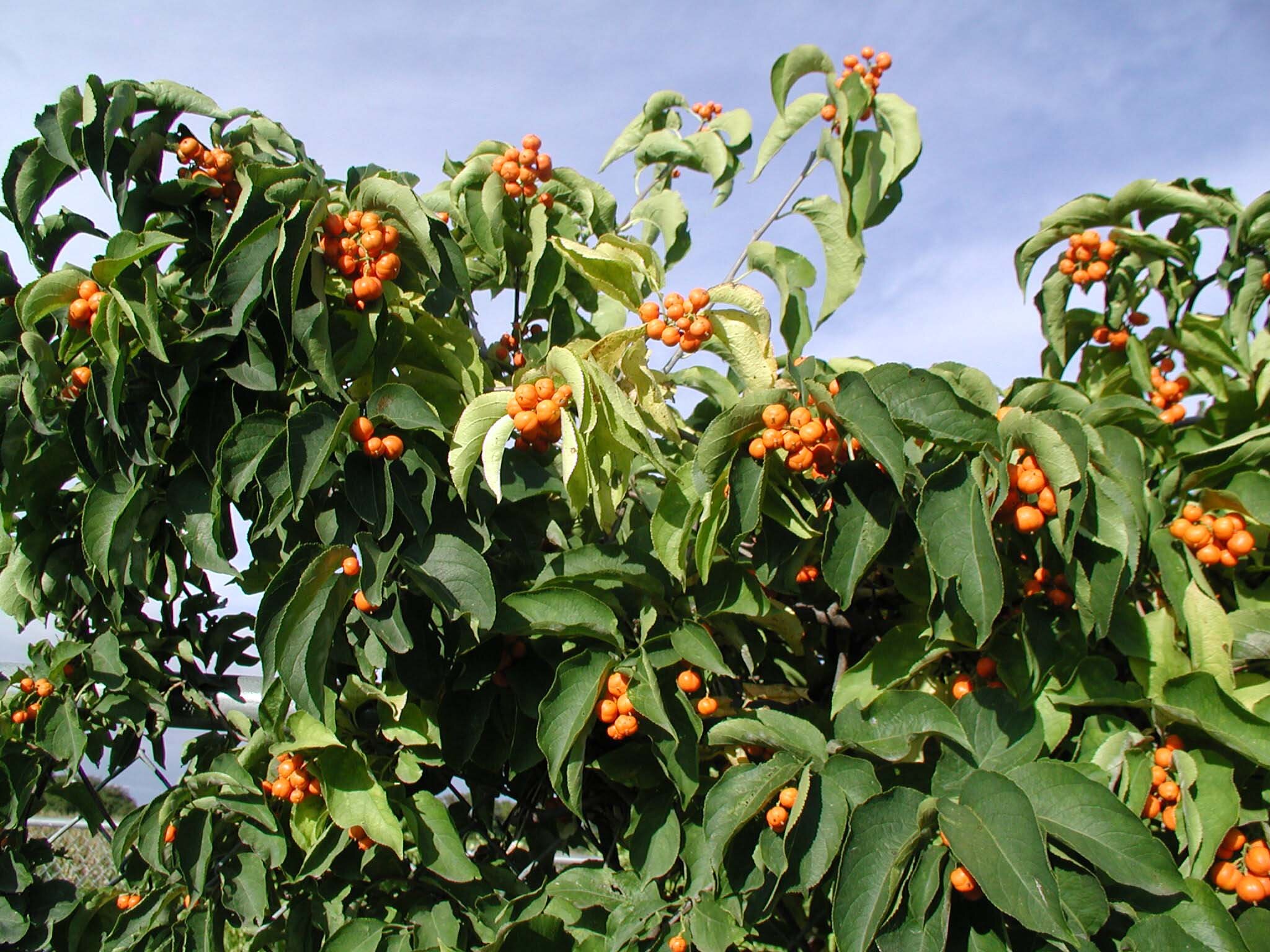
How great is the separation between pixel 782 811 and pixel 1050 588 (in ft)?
2.20

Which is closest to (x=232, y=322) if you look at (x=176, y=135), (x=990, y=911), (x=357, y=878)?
(x=176, y=135)

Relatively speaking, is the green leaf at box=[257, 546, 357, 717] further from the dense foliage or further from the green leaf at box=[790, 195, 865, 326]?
the green leaf at box=[790, 195, 865, 326]

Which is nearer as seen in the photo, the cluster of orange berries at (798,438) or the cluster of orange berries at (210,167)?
the cluster of orange berries at (798,438)

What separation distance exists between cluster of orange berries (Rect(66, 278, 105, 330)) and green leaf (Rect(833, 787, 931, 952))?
5.57 feet

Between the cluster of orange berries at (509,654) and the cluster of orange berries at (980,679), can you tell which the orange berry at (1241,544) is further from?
the cluster of orange berries at (509,654)

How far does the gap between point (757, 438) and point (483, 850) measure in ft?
4.91

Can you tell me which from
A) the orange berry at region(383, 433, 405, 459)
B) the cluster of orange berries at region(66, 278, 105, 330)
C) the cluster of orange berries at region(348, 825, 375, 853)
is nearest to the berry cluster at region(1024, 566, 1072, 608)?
the orange berry at region(383, 433, 405, 459)

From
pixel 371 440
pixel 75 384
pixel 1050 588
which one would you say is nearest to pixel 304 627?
pixel 371 440

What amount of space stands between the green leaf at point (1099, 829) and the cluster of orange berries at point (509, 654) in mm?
1056

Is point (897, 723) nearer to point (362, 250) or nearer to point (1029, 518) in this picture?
point (1029, 518)

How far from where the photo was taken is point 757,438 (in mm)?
1669

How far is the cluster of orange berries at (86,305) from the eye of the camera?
1.84 metres

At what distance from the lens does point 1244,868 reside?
5.75ft

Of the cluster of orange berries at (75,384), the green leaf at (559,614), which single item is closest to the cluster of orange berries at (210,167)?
the cluster of orange berries at (75,384)
